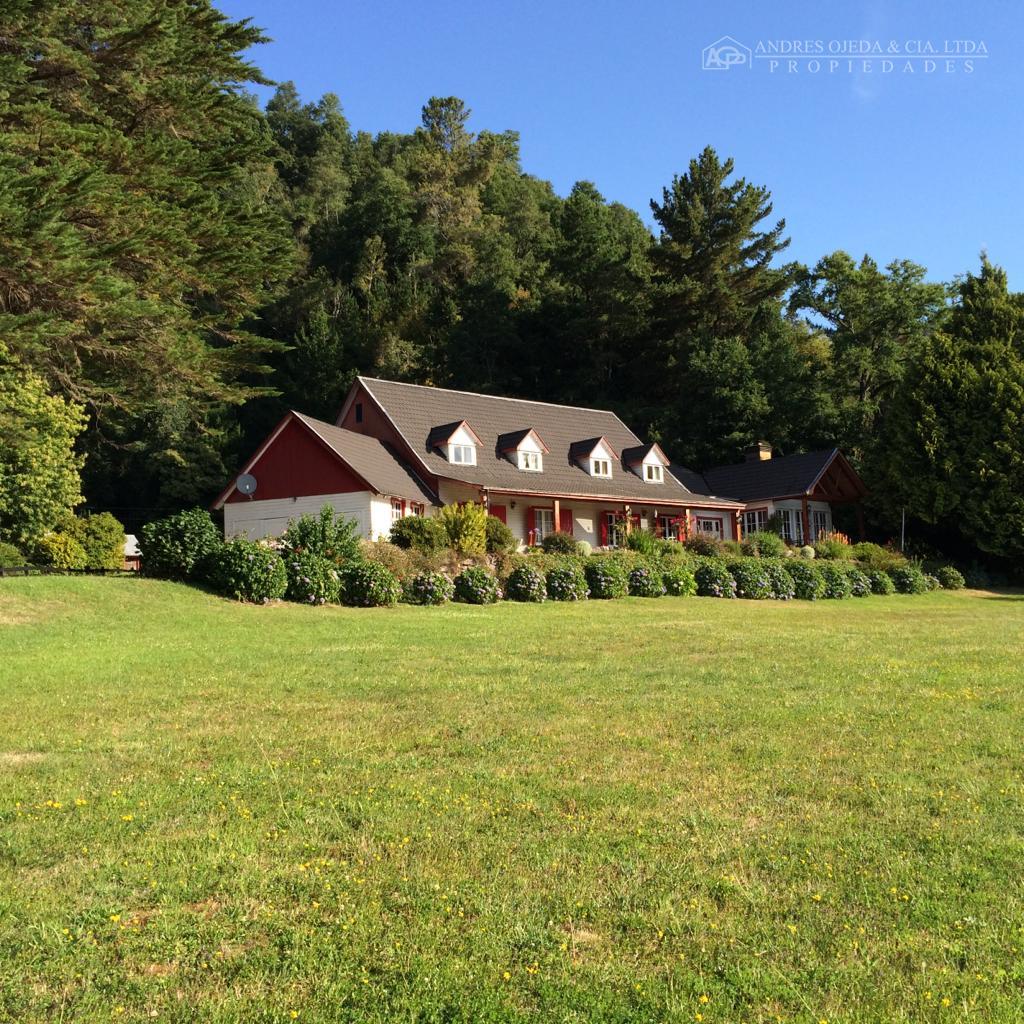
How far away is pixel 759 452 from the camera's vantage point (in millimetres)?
46000

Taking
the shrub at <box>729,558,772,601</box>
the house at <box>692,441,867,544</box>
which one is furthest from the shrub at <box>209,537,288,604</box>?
Result: the house at <box>692,441,867,544</box>

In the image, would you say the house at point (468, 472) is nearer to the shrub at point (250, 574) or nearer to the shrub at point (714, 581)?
the shrub at point (714, 581)

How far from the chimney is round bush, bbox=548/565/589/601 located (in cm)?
2450

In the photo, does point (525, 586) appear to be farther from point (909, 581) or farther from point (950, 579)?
point (950, 579)

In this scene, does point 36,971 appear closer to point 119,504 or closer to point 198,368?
point 198,368

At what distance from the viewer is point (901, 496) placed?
3862 cm

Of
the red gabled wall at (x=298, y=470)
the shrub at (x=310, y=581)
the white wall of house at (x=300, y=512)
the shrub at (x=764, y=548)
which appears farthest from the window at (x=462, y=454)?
the shrub at (x=310, y=581)

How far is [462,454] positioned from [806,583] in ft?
46.6

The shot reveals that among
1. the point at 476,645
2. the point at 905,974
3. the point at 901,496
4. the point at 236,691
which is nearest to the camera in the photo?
the point at 905,974

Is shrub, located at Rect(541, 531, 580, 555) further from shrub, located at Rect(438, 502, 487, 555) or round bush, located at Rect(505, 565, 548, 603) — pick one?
round bush, located at Rect(505, 565, 548, 603)

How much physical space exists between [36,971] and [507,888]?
6.97ft

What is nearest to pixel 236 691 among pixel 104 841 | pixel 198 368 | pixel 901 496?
pixel 104 841

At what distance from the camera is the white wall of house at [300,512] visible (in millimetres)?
30203

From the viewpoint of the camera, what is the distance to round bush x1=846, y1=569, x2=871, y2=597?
1145 inches
